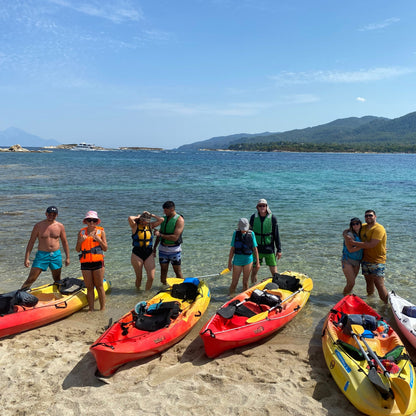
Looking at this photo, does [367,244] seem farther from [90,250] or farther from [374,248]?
[90,250]

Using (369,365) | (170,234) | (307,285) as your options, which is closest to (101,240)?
(170,234)

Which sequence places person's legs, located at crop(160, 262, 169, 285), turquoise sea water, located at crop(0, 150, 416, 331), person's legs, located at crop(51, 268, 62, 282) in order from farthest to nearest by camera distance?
turquoise sea water, located at crop(0, 150, 416, 331) < person's legs, located at crop(160, 262, 169, 285) < person's legs, located at crop(51, 268, 62, 282)

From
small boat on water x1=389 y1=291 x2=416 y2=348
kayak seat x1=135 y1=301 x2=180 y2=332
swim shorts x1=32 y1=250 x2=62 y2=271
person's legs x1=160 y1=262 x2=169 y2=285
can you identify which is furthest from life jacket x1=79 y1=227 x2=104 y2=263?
small boat on water x1=389 y1=291 x2=416 y2=348

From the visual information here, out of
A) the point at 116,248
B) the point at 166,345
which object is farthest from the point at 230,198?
the point at 166,345

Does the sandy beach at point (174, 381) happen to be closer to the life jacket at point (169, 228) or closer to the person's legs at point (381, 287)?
the person's legs at point (381, 287)

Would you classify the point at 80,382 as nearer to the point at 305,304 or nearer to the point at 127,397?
the point at 127,397

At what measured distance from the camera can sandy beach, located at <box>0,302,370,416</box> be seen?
4.11m

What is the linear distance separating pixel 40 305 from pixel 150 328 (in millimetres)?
2345

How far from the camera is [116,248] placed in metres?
11.2

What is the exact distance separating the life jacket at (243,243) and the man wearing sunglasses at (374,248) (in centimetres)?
213

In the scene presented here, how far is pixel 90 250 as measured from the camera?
250 inches

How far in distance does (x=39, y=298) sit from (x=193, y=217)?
974 cm

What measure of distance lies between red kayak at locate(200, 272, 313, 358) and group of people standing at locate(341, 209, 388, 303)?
112 centimetres

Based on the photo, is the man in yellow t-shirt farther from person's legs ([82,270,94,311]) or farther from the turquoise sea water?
person's legs ([82,270,94,311])
